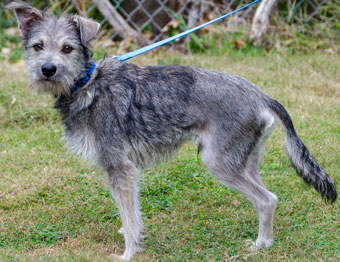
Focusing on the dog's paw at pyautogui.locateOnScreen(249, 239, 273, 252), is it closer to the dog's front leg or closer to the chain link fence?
the dog's front leg

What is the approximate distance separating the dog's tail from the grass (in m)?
0.51

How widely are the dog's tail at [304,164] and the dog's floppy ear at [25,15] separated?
7.38ft

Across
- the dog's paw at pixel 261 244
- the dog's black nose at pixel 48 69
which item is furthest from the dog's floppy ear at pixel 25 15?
the dog's paw at pixel 261 244

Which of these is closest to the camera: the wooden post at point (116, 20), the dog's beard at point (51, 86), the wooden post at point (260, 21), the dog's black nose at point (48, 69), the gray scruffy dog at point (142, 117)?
the dog's black nose at point (48, 69)

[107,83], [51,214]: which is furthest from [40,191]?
[107,83]

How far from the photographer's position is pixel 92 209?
5.39m

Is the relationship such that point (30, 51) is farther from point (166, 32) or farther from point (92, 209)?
point (166, 32)

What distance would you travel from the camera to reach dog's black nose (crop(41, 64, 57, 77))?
4.21 metres

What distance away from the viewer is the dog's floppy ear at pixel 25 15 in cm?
449

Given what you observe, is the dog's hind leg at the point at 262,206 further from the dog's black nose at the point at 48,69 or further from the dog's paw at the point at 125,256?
the dog's black nose at the point at 48,69

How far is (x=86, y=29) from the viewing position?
4.40 metres

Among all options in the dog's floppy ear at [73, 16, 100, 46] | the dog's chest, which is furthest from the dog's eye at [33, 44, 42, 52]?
the dog's chest

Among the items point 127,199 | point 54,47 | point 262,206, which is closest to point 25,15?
point 54,47

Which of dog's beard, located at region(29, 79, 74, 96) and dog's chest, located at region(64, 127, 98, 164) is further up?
dog's beard, located at region(29, 79, 74, 96)
